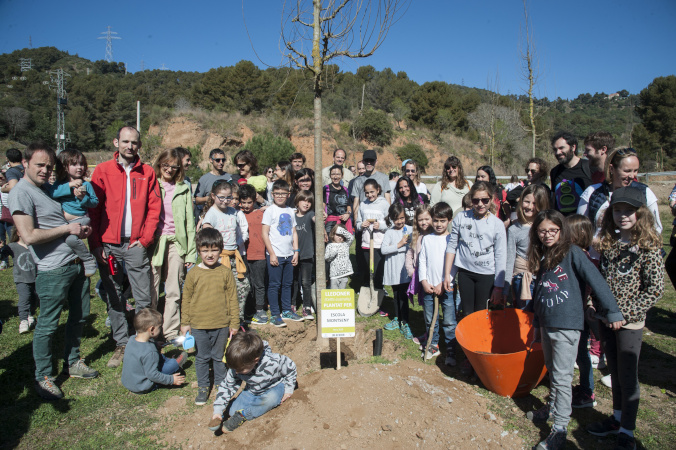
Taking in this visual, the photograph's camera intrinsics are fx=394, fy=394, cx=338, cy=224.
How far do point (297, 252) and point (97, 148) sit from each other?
5303cm

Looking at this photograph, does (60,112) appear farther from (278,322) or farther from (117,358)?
(278,322)

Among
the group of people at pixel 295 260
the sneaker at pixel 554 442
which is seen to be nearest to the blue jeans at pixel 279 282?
the group of people at pixel 295 260

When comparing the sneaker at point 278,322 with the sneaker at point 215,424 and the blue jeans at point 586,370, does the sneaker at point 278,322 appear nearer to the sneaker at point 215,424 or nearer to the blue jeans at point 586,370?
the sneaker at point 215,424

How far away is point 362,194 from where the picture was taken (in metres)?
6.97

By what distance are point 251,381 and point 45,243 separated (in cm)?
234

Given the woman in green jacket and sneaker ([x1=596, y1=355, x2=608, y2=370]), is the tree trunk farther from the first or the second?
sneaker ([x1=596, y1=355, x2=608, y2=370])

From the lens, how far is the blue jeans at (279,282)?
566 centimetres

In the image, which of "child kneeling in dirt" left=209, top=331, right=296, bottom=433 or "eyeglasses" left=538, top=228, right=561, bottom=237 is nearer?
"eyeglasses" left=538, top=228, right=561, bottom=237

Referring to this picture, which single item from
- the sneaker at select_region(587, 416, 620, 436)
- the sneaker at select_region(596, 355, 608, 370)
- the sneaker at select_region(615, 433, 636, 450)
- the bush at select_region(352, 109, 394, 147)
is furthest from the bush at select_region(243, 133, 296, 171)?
the sneaker at select_region(615, 433, 636, 450)

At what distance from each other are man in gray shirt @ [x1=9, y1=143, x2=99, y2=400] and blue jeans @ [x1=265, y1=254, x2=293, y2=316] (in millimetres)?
2394

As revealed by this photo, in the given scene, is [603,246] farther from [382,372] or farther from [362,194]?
[362,194]

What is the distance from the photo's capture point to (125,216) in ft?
14.3

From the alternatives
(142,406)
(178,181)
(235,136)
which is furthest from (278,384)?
(235,136)

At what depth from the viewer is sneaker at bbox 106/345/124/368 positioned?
4.50m
